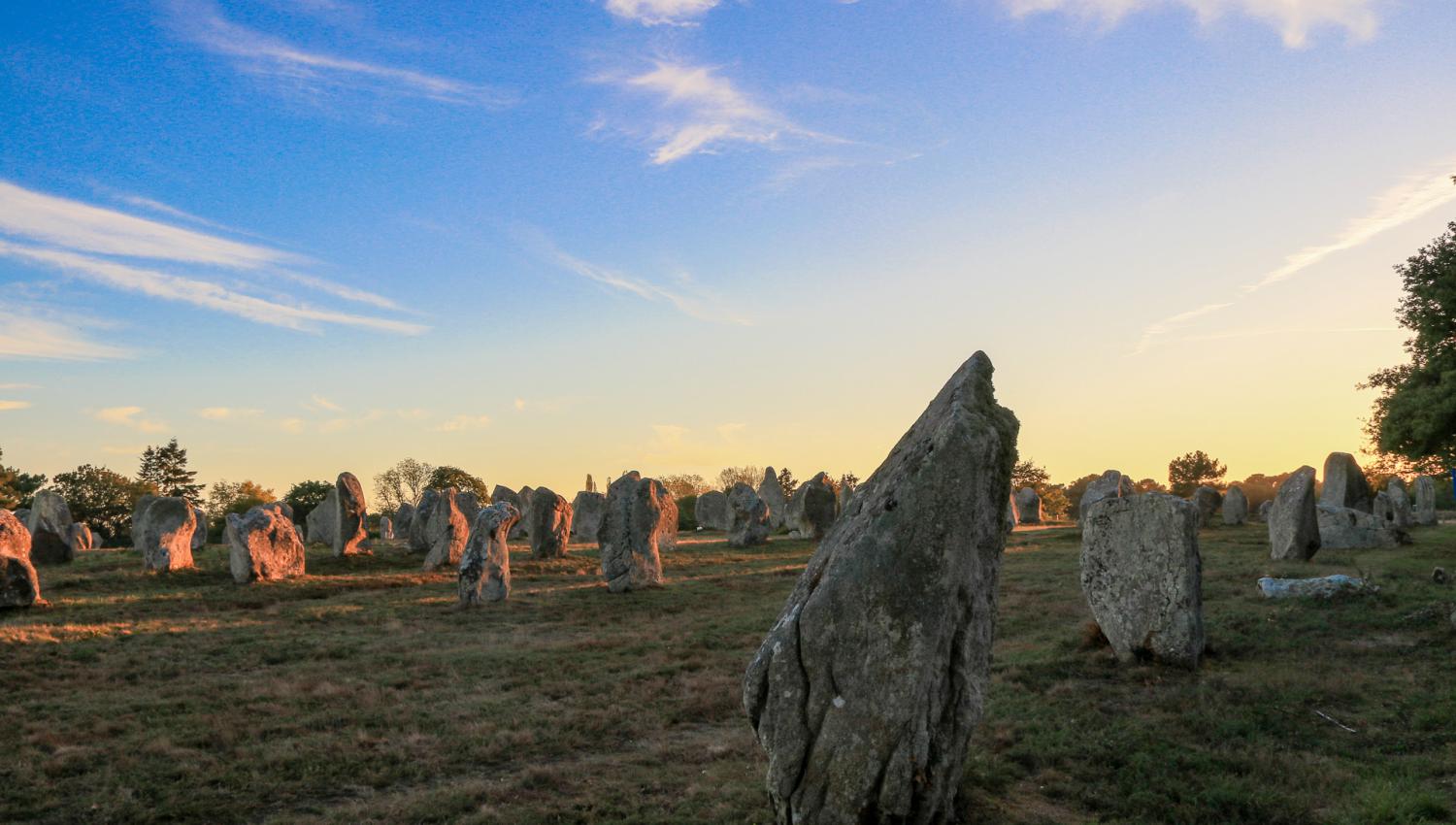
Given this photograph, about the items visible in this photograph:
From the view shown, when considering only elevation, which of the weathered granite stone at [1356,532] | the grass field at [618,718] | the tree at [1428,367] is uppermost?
the tree at [1428,367]

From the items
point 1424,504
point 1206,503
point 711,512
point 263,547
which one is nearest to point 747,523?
point 711,512

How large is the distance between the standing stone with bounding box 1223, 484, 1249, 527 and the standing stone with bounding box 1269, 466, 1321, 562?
22.1 m

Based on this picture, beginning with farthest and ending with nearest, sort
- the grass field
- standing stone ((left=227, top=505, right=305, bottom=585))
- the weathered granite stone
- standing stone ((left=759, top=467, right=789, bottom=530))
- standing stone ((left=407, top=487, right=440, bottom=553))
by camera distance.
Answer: standing stone ((left=759, top=467, right=789, bottom=530))
standing stone ((left=407, top=487, right=440, bottom=553))
the weathered granite stone
standing stone ((left=227, top=505, right=305, bottom=585))
the grass field

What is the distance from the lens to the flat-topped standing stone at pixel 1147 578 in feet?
39.0

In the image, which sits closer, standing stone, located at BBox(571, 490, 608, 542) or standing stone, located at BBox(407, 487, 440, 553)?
standing stone, located at BBox(407, 487, 440, 553)

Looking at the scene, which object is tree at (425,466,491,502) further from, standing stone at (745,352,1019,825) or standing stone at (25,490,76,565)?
standing stone at (745,352,1019,825)

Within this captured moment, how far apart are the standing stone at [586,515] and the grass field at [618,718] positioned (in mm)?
30181

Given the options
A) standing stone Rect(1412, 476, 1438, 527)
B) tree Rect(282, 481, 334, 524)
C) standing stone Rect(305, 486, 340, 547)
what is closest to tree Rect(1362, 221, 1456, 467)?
standing stone Rect(1412, 476, 1438, 527)

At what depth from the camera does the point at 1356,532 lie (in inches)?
1036

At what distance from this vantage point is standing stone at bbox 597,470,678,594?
23812mm

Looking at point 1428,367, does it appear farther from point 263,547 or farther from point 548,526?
point 263,547

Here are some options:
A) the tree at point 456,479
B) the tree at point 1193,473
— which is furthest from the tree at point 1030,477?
the tree at point 456,479

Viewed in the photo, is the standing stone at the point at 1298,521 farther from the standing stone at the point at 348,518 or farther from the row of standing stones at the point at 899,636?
the standing stone at the point at 348,518

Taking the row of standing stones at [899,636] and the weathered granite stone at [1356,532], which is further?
the weathered granite stone at [1356,532]
